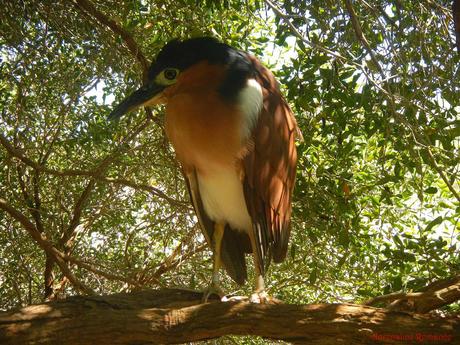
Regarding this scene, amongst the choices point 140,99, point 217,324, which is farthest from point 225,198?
point 217,324

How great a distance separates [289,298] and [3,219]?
2064mm

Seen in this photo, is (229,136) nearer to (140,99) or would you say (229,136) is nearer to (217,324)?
(140,99)

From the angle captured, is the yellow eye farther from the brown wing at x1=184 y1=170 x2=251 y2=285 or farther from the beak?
the brown wing at x1=184 y1=170 x2=251 y2=285

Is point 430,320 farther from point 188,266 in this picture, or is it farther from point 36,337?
point 188,266

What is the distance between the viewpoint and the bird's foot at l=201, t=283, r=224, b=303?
215 cm

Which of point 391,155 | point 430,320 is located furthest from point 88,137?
point 430,320

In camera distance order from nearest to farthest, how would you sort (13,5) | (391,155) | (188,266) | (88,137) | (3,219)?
(391,155)
(13,5)
(88,137)
(3,219)
(188,266)

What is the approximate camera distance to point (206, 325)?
174 cm

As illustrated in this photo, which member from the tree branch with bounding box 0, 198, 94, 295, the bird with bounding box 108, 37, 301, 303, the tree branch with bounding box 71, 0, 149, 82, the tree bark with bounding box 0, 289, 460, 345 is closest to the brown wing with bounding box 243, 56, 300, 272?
the bird with bounding box 108, 37, 301, 303

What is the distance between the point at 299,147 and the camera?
113 inches

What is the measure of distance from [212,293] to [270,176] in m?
0.54

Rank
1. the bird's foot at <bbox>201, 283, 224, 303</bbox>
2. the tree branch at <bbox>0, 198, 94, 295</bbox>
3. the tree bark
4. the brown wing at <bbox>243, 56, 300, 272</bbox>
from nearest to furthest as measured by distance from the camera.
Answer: the tree bark
the bird's foot at <bbox>201, 283, 224, 303</bbox>
the brown wing at <bbox>243, 56, 300, 272</bbox>
the tree branch at <bbox>0, 198, 94, 295</bbox>

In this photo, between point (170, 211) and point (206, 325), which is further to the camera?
point (170, 211)

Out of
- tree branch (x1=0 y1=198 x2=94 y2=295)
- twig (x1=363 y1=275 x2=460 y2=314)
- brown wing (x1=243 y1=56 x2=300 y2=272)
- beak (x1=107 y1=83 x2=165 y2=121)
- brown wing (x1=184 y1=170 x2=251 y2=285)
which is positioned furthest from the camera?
tree branch (x1=0 y1=198 x2=94 y2=295)
